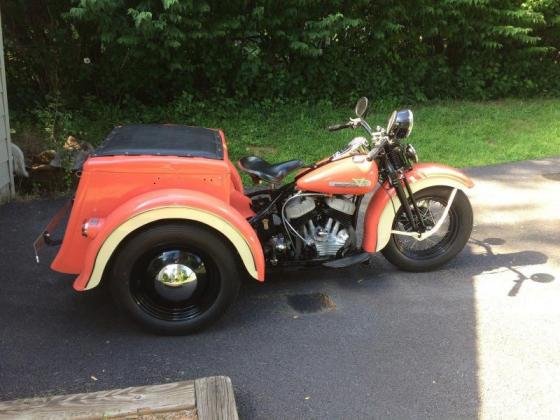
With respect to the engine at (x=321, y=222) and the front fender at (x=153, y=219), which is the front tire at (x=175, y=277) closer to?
the front fender at (x=153, y=219)

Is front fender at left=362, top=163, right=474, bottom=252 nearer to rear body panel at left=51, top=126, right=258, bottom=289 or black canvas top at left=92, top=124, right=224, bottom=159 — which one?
rear body panel at left=51, top=126, right=258, bottom=289

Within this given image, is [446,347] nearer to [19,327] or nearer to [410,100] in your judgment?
[19,327]

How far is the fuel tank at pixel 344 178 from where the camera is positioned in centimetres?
373

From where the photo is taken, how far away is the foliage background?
768 cm

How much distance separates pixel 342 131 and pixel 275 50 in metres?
1.98

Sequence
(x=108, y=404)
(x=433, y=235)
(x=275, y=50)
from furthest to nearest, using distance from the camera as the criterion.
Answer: (x=275, y=50) → (x=433, y=235) → (x=108, y=404)

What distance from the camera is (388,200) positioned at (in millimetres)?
3930

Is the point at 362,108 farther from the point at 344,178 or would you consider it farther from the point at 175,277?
the point at 175,277

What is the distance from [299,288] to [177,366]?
1148mm

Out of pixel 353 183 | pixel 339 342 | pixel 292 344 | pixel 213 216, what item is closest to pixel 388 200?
pixel 353 183

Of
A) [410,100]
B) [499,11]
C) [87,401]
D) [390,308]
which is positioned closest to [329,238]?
[390,308]

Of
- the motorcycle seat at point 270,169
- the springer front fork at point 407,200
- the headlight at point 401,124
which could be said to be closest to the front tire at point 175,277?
the motorcycle seat at point 270,169

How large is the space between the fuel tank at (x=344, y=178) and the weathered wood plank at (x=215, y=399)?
138 cm

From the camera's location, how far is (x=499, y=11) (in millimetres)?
9492
